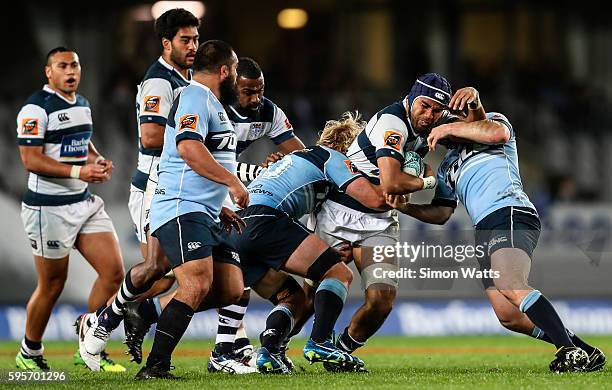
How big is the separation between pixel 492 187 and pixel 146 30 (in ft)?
49.1

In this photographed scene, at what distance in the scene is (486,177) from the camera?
8734mm

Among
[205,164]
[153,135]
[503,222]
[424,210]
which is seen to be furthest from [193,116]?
[503,222]

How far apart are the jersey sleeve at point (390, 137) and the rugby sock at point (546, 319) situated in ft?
4.76

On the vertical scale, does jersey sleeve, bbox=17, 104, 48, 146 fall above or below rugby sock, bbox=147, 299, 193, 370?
above

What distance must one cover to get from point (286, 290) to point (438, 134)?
1.71 metres

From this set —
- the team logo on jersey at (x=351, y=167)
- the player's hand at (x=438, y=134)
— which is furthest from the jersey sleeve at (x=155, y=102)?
the player's hand at (x=438, y=134)

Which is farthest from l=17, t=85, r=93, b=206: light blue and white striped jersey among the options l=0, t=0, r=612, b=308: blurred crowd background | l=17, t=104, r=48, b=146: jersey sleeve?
l=0, t=0, r=612, b=308: blurred crowd background

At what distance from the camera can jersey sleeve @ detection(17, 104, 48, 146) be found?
9.91 m

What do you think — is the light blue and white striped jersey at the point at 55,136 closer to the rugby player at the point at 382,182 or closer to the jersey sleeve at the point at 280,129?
the jersey sleeve at the point at 280,129

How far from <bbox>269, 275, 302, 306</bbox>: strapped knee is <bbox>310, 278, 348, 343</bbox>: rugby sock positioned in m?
0.52

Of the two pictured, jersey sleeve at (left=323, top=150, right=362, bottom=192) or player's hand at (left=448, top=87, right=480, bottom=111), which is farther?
jersey sleeve at (left=323, top=150, right=362, bottom=192)

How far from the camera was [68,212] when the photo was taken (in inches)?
400

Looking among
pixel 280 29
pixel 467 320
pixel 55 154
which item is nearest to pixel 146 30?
pixel 280 29

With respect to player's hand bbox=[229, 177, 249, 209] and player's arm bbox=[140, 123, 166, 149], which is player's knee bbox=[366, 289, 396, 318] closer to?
player's hand bbox=[229, 177, 249, 209]
